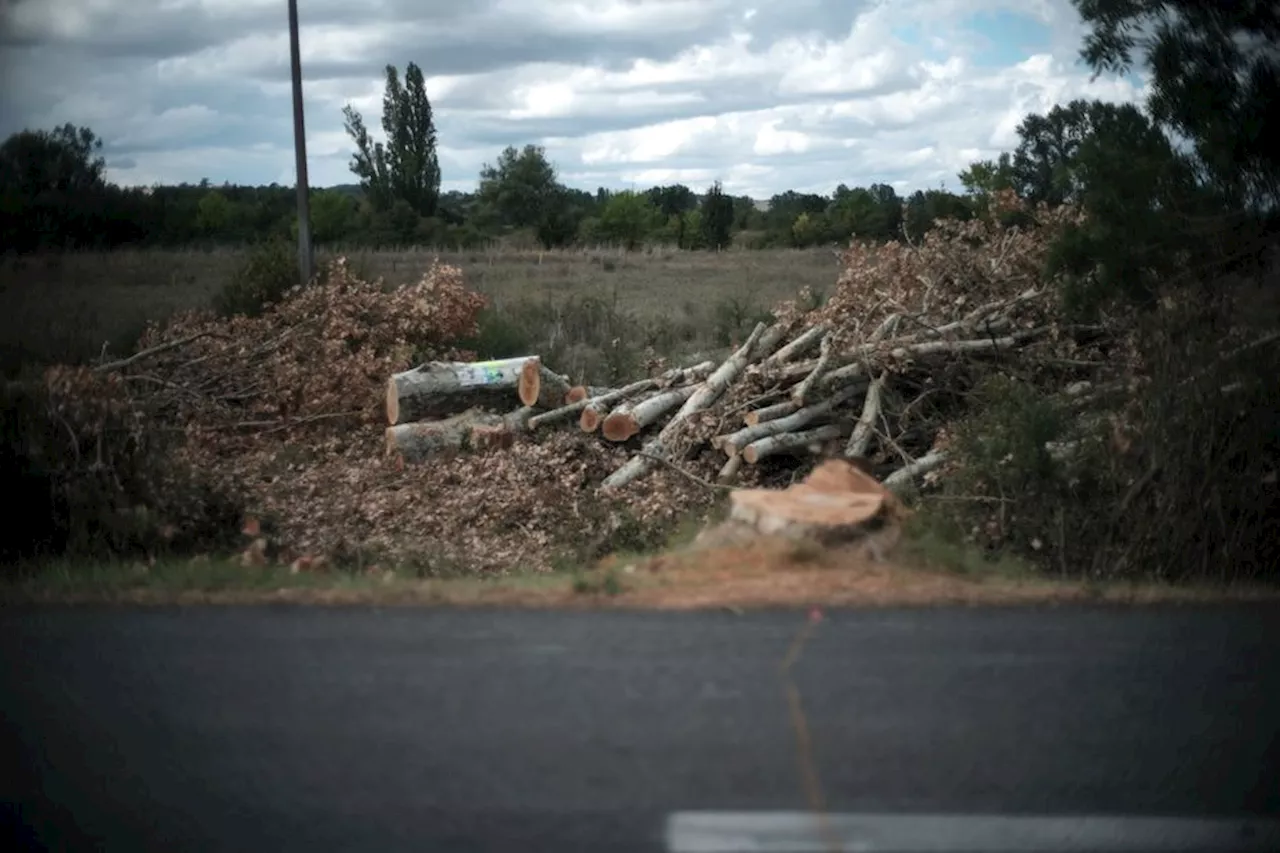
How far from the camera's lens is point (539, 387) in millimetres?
17500

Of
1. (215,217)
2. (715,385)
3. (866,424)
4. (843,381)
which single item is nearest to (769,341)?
(715,385)

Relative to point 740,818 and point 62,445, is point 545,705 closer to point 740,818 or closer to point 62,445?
point 740,818

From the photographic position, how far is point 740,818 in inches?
197

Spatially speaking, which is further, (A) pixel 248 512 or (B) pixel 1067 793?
(A) pixel 248 512

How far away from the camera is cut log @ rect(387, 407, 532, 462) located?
16.8 metres

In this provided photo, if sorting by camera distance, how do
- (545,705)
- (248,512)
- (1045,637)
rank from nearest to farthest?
(545,705)
(1045,637)
(248,512)

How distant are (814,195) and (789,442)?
58610 mm

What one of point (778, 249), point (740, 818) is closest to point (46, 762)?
point (740, 818)

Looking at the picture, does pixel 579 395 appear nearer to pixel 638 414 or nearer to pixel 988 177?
pixel 638 414

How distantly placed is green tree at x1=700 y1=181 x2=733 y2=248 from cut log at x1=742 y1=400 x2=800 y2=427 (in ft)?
179

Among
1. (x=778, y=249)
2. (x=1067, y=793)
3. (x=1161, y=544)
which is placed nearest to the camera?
(x=1067, y=793)

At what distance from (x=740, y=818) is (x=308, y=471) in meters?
12.7

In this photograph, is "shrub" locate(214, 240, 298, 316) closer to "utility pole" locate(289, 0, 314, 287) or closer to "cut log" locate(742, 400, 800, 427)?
"utility pole" locate(289, 0, 314, 287)

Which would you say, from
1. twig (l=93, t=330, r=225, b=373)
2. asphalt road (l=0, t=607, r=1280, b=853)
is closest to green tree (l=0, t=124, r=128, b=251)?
twig (l=93, t=330, r=225, b=373)
